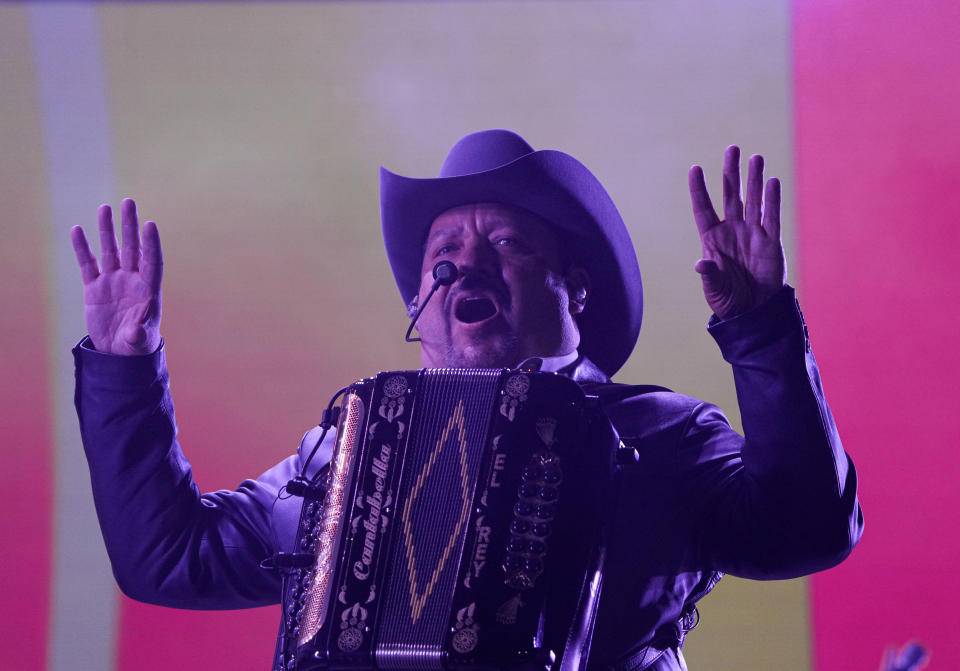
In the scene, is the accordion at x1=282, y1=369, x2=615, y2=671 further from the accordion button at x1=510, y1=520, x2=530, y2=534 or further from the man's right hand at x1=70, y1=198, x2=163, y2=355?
the man's right hand at x1=70, y1=198, x2=163, y2=355

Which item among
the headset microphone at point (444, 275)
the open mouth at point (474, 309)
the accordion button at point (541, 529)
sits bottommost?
the accordion button at point (541, 529)

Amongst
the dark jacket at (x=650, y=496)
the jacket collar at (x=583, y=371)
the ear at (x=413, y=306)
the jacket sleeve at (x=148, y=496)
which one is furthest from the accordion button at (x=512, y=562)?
the ear at (x=413, y=306)

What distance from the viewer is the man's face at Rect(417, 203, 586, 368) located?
71.9 inches

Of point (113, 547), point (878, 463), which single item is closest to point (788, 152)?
point (878, 463)

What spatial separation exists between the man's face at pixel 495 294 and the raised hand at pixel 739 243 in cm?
41

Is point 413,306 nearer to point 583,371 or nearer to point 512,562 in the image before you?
point 583,371

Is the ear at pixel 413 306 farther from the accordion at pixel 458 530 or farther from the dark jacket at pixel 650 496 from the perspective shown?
the accordion at pixel 458 530

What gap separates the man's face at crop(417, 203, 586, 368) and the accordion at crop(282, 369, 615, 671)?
1.03 ft

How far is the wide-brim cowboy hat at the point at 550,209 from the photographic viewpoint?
1.95 m

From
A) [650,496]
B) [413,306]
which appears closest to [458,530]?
[650,496]

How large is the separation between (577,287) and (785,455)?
2.23ft

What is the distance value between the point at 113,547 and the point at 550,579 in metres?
0.87

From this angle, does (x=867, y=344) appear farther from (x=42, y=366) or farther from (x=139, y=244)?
(x=42, y=366)

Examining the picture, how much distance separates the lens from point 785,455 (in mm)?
1457
